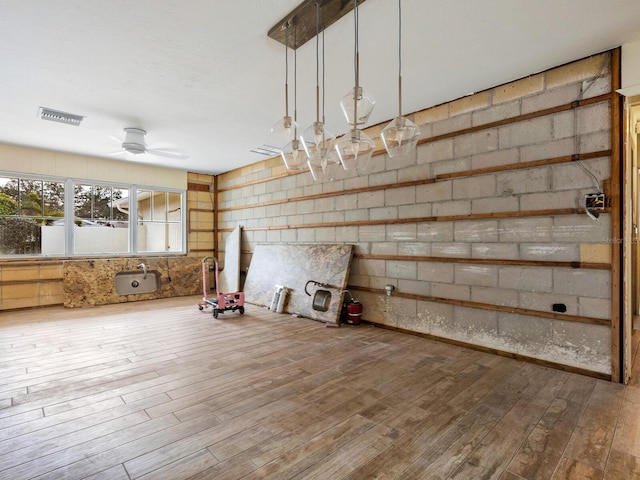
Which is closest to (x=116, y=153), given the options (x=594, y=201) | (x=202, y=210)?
(x=202, y=210)

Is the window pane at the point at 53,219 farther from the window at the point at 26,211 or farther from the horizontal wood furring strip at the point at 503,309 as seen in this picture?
the horizontal wood furring strip at the point at 503,309

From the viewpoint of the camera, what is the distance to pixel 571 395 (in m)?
2.59

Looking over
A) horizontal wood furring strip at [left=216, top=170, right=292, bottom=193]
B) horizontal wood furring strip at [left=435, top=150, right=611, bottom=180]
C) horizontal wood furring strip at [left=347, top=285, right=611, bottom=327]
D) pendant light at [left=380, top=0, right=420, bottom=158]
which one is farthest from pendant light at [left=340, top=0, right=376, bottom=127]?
horizontal wood furring strip at [left=216, top=170, right=292, bottom=193]

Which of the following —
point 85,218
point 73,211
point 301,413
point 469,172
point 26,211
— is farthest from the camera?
point 85,218

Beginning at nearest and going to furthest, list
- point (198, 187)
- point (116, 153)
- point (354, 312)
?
1. point (354, 312)
2. point (116, 153)
3. point (198, 187)

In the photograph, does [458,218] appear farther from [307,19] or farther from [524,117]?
[307,19]

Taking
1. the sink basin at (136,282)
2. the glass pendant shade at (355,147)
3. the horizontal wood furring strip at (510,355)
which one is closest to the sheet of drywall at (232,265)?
the sink basin at (136,282)

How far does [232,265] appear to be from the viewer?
734 centimetres

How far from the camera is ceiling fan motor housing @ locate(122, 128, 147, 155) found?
4.86m

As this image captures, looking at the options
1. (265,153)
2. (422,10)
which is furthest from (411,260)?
(265,153)

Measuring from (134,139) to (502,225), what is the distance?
512 centimetres

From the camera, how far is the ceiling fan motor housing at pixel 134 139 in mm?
4863

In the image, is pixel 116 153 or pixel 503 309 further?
pixel 116 153

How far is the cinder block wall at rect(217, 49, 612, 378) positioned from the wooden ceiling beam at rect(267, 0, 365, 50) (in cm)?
212
